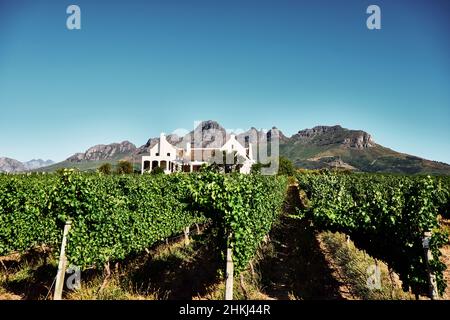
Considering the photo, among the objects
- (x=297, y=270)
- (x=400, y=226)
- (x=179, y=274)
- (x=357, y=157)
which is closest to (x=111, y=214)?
(x=179, y=274)

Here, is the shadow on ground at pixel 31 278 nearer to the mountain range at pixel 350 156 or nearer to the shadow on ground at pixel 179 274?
the shadow on ground at pixel 179 274

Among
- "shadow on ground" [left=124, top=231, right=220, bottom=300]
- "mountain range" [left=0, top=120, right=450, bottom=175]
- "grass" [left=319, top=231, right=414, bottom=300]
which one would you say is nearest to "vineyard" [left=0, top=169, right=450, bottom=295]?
"grass" [left=319, top=231, right=414, bottom=300]

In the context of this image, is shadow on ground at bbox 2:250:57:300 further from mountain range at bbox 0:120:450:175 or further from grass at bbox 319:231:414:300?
mountain range at bbox 0:120:450:175

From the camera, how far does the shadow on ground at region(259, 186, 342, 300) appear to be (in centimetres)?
818

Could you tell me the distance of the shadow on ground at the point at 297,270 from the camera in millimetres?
8180

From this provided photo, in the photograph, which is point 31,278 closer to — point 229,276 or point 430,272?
point 229,276

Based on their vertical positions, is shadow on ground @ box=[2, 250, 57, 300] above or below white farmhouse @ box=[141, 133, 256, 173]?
below

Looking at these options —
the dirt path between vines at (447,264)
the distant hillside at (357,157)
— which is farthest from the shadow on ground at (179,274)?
the distant hillside at (357,157)

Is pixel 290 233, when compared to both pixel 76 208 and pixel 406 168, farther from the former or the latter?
pixel 406 168

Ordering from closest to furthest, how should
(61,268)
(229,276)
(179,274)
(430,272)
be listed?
1. (430,272)
2. (229,276)
3. (61,268)
4. (179,274)

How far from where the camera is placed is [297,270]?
32.2 feet
